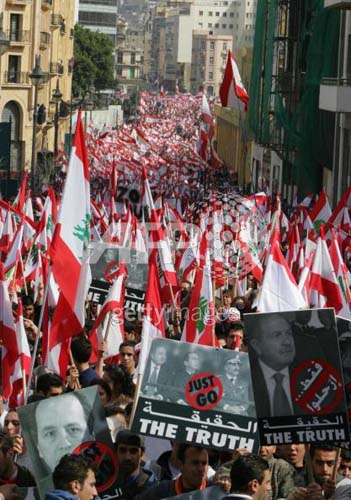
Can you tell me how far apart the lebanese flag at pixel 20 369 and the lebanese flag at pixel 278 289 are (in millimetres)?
2442

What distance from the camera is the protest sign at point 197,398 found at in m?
8.95

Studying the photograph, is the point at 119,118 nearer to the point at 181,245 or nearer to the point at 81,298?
the point at 181,245

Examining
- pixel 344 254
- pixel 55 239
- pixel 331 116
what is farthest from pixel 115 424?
pixel 331 116

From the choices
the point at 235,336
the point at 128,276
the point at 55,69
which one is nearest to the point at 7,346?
the point at 235,336

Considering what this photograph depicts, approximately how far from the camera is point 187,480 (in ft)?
27.4

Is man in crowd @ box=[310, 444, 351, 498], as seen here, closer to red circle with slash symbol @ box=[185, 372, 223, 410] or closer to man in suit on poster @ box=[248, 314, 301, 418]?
man in suit on poster @ box=[248, 314, 301, 418]

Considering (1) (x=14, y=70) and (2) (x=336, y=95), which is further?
(1) (x=14, y=70)

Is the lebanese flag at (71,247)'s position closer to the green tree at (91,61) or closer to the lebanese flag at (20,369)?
the lebanese flag at (20,369)

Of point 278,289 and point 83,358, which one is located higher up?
point 278,289

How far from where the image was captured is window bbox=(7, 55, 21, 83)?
214ft

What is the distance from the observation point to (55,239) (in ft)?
38.8

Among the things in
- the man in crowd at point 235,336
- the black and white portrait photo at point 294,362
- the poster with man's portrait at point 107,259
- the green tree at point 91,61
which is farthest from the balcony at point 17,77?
the black and white portrait photo at point 294,362

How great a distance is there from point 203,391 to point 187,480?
0.87 m

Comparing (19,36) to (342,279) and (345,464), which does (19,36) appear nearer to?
(342,279)
